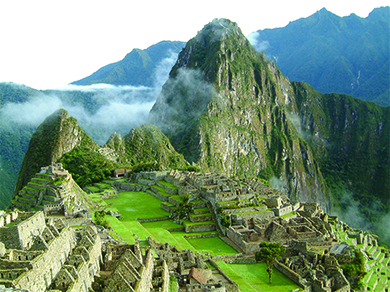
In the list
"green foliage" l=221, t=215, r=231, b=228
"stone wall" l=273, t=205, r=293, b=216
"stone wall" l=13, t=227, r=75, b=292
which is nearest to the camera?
"stone wall" l=13, t=227, r=75, b=292

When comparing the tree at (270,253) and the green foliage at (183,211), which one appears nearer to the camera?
the tree at (270,253)

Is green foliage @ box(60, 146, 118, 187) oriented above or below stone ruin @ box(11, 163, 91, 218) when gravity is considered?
below

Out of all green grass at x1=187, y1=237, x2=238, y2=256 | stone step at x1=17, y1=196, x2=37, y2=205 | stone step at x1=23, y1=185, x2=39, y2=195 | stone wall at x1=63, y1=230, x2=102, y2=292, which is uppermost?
stone wall at x1=63, y1=230, x2=102, y2=292

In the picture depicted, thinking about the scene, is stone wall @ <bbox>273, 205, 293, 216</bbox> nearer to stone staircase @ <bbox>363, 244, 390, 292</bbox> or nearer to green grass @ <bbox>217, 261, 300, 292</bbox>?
stone staircase @ <bbox>363, 244, 390, 292</bbox>

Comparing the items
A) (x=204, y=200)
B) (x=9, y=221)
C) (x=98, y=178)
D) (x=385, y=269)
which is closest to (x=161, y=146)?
(x=98, y=178)

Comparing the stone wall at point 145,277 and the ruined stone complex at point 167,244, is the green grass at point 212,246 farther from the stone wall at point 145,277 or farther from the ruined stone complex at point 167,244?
the stone wall at point 145,277

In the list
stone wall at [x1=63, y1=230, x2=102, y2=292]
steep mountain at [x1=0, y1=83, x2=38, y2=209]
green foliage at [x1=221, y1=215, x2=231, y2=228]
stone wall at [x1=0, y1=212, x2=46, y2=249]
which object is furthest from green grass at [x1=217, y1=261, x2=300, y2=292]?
steep mountain at [x1=0, y1=83, x2=38, y2=209]

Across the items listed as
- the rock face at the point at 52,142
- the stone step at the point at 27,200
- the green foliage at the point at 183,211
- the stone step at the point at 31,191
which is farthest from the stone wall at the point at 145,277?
the rock face at the point at 52,142
